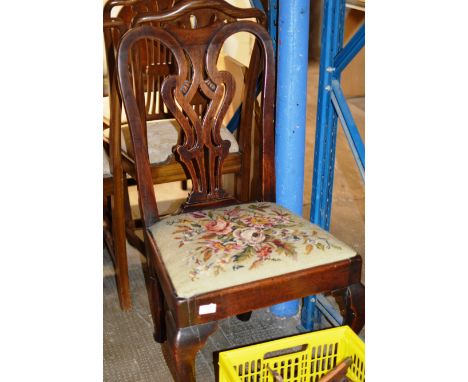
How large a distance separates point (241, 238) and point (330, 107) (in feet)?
1.63

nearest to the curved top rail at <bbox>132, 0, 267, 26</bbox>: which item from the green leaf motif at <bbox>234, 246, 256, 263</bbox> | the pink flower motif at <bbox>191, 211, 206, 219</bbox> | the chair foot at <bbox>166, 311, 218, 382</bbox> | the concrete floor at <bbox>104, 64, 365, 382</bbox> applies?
the pink flower motif at <bbox>191, 211, 206, 219</bbox>

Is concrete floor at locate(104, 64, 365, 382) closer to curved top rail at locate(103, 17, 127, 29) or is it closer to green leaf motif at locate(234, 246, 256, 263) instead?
green leaf motif at locate(234, 246, 256, 263)

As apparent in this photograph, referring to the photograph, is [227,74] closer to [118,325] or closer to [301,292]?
[301,292]

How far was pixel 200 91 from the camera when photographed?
1589mm

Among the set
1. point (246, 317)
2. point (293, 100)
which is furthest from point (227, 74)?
point (246, 317)

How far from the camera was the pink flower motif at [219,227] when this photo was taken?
1489 millimetres

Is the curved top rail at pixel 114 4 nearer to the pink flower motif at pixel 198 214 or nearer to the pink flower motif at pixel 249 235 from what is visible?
the pink flower motif at pixel 198 214

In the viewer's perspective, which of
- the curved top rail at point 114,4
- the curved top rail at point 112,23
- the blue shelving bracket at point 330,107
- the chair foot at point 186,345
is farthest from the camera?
the curved top rail at point 114,4

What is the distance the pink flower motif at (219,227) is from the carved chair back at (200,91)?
0.12 m

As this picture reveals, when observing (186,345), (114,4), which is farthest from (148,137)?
(186,345)

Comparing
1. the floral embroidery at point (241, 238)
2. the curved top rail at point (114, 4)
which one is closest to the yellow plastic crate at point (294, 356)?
the floral embroidery at point (241, 238)
